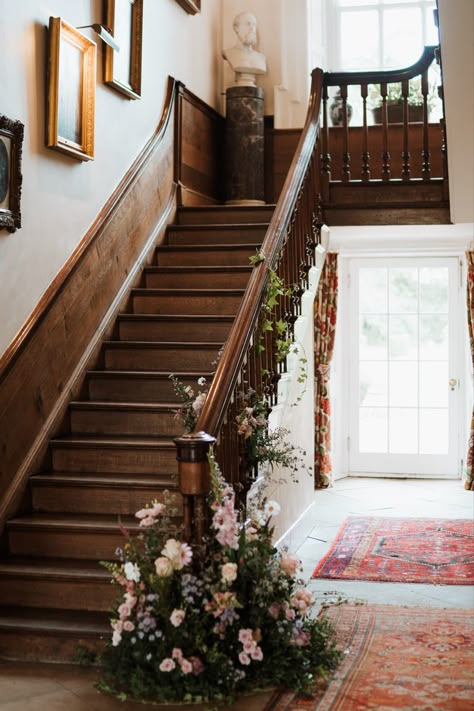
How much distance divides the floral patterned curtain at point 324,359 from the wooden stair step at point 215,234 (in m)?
2.00

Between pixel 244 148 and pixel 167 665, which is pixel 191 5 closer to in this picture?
pixel 244 148

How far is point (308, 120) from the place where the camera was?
21.9ft

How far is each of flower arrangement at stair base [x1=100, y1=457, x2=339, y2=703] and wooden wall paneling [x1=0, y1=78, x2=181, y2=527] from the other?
113 cm

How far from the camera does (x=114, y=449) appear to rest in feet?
16.4

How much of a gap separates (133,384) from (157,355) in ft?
1.01

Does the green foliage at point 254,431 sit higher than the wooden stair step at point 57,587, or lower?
higher

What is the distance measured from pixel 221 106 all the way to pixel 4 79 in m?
4.17

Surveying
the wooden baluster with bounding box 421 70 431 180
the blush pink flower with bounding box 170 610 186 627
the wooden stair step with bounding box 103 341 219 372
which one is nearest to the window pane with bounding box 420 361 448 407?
the wooden baluster with bounding box 421 70 431 180

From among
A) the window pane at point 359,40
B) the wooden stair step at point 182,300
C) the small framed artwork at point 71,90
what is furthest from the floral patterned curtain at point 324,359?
the small framed artwork at point 71,90

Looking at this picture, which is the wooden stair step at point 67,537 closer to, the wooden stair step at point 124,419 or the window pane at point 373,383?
the wooden stair step at point 124,419

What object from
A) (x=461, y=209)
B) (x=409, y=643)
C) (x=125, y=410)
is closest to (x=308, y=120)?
(x=461, y=209)

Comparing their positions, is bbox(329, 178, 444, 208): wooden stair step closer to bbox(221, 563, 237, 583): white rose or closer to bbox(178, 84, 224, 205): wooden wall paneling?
bbox(178, 84, 224, 205): wooden wall paneling

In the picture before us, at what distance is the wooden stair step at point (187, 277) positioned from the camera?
20.9 ft

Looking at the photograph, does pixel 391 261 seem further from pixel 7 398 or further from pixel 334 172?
pixel 7 398
